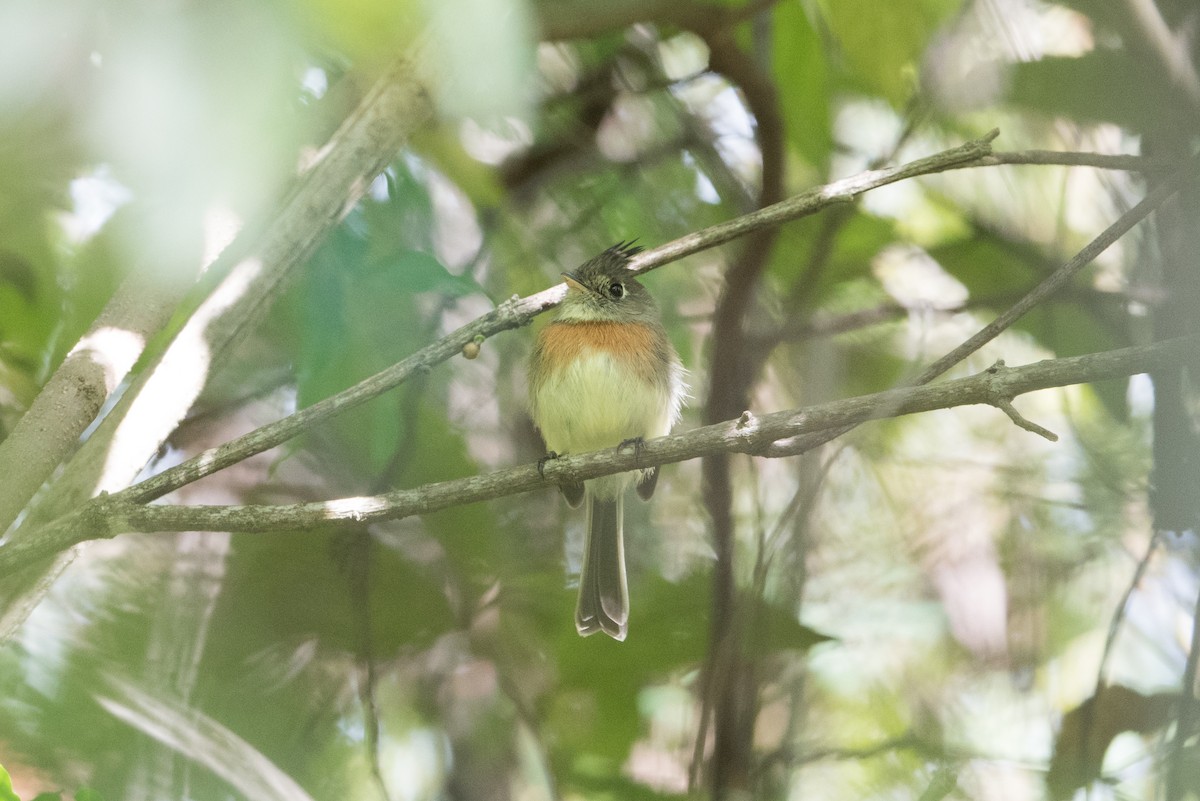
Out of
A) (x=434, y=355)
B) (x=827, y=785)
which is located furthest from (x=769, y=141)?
(x=827, y=785)

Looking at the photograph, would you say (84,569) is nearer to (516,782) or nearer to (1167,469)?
(516,782)

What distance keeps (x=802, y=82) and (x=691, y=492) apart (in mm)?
1499

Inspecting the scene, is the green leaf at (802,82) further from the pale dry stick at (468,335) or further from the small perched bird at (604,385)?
the pale dry stick at (468,335)

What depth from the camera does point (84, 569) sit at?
3.14m

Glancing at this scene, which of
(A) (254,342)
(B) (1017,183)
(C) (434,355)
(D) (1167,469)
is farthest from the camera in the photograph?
(B) (1017,183)

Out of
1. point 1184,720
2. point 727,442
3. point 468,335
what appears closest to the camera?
point 727,442

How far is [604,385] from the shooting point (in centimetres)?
354

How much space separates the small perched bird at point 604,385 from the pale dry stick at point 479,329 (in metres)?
0.94

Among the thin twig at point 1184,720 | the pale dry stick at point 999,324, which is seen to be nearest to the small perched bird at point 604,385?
the pale dry stick at point 999,324

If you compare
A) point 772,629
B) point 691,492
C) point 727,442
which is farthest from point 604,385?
point 727,442

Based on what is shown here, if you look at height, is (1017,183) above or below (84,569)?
above

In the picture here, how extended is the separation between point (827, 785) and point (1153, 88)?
7.79 ft

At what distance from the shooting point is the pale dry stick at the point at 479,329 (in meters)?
2.01

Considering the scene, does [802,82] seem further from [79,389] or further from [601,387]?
[79,389]
